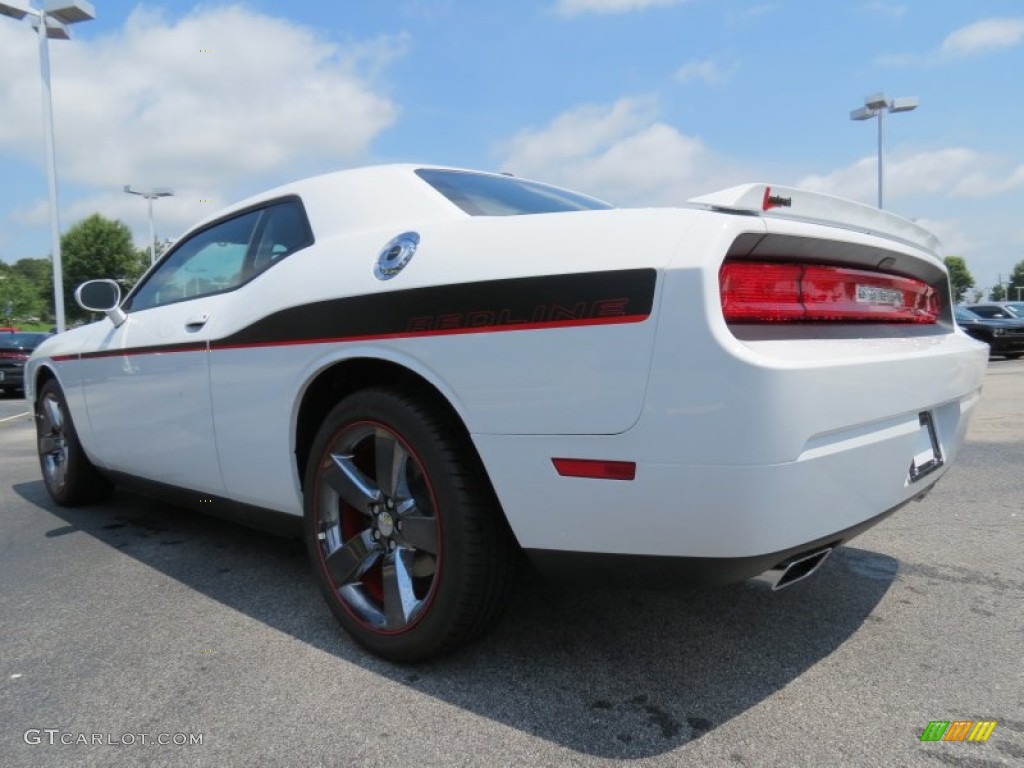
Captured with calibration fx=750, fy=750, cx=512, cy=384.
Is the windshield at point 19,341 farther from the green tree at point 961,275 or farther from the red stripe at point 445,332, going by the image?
the green tree at point 961,275

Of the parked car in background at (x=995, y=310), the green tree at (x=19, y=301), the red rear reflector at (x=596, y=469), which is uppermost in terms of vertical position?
the green tree at (x=19, y=301)

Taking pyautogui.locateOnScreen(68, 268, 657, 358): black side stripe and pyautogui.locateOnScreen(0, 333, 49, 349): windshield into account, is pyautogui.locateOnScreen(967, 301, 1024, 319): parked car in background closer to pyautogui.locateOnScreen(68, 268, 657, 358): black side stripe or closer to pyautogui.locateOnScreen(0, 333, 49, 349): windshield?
pyautogui.locateOnScreen(68, 268, 657, 358): black side stripe

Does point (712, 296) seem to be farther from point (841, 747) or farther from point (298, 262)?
point (298, 262)

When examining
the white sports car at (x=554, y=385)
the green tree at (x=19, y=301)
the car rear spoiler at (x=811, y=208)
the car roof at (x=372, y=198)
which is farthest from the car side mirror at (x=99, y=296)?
the green tree at (x=19, y=301)

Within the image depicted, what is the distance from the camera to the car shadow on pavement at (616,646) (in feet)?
6.27

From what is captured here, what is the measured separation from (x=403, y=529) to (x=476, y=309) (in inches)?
27.7

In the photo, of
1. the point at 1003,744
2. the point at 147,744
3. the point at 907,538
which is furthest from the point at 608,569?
the point at 907,538

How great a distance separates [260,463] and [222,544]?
115cm

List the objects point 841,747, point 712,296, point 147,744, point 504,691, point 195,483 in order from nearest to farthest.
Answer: point 712,296
point 841,747
point 147,744
point 504,691
point 195,483

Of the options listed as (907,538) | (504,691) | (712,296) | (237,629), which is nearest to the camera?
(712,296)

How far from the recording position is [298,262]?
260 centimetres

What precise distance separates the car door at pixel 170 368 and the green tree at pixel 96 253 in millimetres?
52462

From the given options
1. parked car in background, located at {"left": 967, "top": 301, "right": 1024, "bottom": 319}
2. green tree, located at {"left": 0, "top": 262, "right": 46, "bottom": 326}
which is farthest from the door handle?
green tree, located at {"left": 0, "top": 262, "right": 46, "bottom": 326}

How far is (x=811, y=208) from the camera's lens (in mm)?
1990
